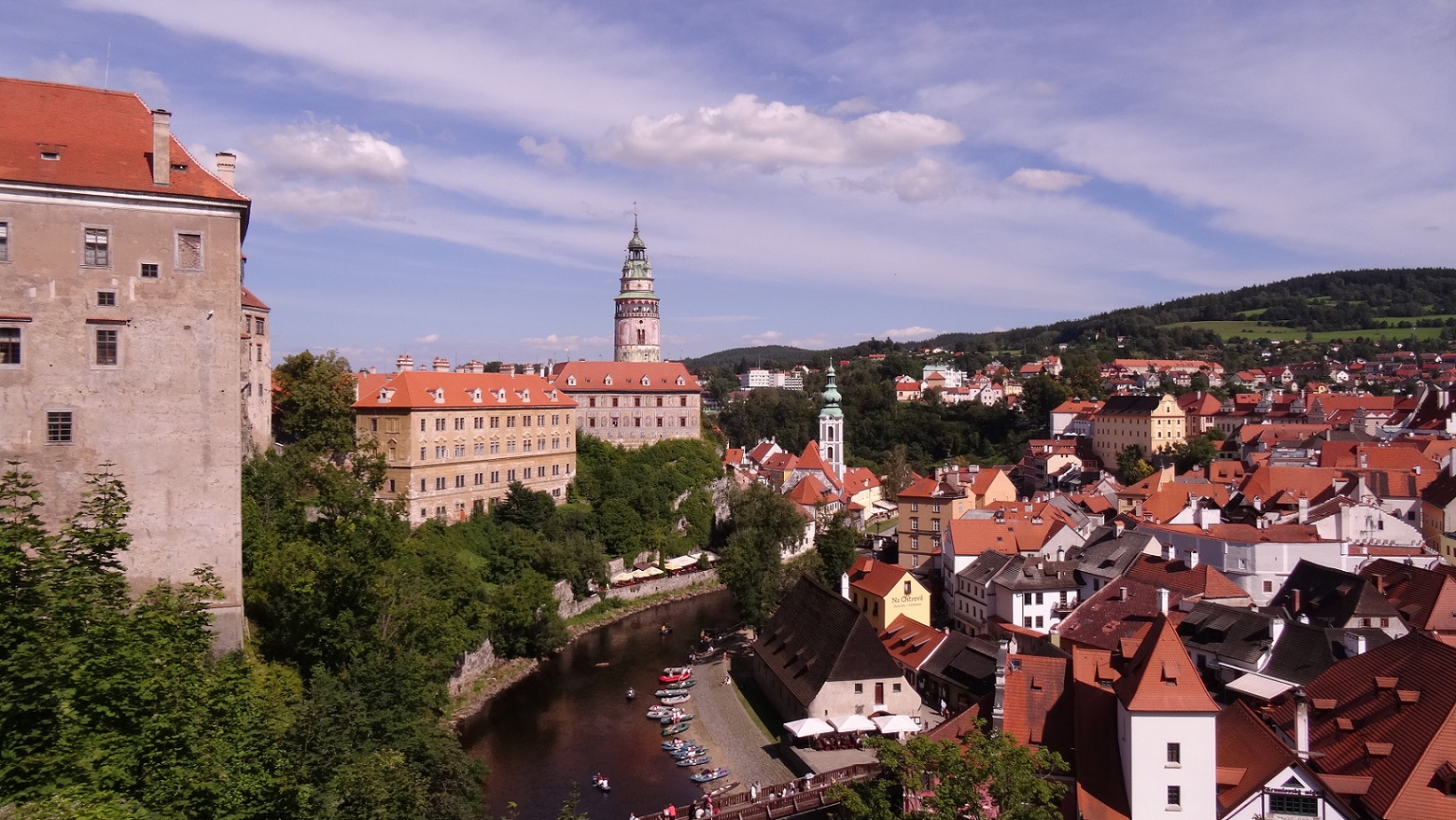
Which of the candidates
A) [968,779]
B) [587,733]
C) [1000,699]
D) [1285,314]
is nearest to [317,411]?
[587,733]

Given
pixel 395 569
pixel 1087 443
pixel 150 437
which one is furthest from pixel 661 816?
pixel 1087 443

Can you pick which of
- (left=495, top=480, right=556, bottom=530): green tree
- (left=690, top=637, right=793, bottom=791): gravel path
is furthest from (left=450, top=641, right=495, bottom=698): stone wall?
Result: (left=495, top=480, right=556, bottom=530): green tree

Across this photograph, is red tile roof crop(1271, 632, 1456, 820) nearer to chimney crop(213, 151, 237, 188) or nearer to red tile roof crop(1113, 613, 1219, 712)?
red tile roof crop(1113, 613, 1219, 712)

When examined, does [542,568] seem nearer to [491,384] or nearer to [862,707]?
[491,384]

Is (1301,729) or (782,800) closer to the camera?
(1301,729)

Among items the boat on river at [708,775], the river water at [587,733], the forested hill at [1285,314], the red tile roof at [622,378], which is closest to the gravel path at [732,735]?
the boat on river at [708,775]

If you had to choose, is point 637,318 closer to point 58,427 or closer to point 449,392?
point 449,392

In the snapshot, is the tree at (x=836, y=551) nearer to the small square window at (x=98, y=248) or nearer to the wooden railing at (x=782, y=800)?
the wooden railing at (x=782, y=800)
